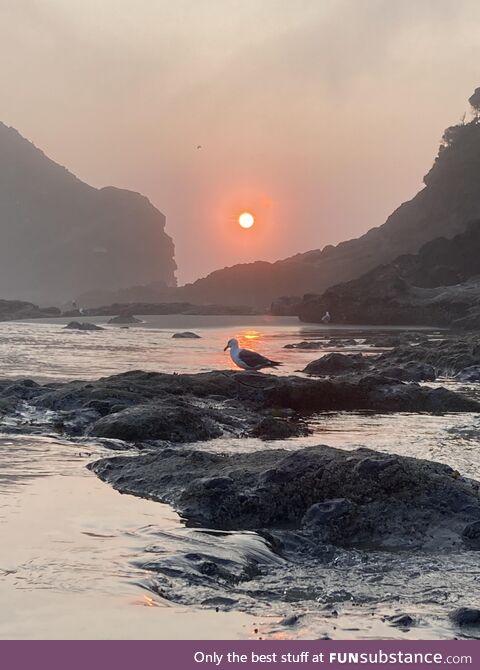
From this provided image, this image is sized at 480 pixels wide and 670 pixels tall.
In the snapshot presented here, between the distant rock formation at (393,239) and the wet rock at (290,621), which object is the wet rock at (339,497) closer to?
the wet rock at (290,621)

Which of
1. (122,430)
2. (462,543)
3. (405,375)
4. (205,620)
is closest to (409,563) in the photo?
(462,543)

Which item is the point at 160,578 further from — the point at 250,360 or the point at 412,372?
the point at 412,372

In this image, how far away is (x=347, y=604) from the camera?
15.8 ft

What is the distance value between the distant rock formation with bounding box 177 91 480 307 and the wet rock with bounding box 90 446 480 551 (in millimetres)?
101749

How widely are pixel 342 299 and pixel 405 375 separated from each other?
46289 mm

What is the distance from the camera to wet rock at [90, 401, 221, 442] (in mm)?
10516

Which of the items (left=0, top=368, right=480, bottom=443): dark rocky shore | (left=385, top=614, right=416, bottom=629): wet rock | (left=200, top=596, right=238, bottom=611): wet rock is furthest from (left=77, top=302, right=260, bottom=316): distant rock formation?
(left=385, top=614, right=416, bottom=629): wet rock

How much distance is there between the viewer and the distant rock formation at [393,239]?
357 ft

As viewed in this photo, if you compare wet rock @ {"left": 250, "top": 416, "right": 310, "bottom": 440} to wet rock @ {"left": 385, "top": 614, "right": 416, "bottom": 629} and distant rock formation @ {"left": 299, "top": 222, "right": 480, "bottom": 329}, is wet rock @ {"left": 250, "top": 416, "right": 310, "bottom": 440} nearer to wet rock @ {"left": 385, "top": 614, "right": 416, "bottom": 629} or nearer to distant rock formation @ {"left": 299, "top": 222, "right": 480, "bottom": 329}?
wet rock @ {"left": 385, "top": 614, "right": 416, "bottom": 629}

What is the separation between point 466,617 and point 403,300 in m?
58.5

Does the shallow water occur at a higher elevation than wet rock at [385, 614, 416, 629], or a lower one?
higher

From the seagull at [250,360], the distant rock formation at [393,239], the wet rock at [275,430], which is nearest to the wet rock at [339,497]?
the wet rock at [275,430]

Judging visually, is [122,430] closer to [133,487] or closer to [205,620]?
[133,487]

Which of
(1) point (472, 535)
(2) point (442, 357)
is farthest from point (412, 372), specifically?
(1) point (472, 535)
